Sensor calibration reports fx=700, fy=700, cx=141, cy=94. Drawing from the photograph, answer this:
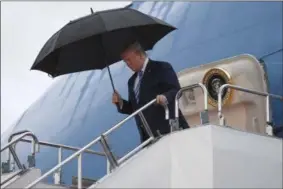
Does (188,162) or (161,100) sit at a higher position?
(161,100)

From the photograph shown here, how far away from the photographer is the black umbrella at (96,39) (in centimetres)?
675

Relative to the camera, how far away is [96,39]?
723cm

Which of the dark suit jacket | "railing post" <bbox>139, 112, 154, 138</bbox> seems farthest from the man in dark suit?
"railing post" <bbox>139, 112, 154, 138</bbox>

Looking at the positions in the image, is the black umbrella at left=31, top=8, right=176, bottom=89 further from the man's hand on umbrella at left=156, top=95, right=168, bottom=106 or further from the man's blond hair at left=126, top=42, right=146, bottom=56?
the man's hand on umbrella at left=156, top=95, right=168, bottom=106

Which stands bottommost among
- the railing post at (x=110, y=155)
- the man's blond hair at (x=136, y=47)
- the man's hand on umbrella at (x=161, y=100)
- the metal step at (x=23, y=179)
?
the metal step at (x=23, y=179)

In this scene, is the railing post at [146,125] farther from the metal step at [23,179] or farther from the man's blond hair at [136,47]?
the metal step at [23,179]

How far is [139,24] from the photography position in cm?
677

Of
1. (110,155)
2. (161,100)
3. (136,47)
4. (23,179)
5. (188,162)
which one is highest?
(136,47)

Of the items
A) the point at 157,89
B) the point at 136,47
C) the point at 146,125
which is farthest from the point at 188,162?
the point at 136,47

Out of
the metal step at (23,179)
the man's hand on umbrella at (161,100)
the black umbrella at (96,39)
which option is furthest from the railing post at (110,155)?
the black umbrella at (96,39)

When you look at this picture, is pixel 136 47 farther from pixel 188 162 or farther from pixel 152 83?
pixel 188 162

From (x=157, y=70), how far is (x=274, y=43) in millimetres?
3156

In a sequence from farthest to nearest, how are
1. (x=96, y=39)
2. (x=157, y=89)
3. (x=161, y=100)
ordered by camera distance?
(x=96, y=39) → (x=157, y=89) → (x=161, y=100)

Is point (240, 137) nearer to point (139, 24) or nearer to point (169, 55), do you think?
point (139, 24)
